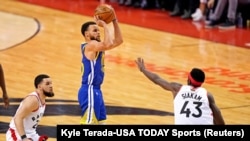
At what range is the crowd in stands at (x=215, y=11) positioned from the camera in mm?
18781

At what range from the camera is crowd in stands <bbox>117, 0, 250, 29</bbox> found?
18.8 metres

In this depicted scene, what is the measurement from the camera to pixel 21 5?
21.8 metres

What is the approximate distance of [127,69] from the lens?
15555mm

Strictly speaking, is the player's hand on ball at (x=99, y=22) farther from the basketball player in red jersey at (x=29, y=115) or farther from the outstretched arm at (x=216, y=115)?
the outstretched arm at (x=216, y=115)

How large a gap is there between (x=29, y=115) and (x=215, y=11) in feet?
33.3

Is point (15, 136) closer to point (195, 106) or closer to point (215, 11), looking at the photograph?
point (195, 106)

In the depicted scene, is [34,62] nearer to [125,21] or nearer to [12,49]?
[12,49]

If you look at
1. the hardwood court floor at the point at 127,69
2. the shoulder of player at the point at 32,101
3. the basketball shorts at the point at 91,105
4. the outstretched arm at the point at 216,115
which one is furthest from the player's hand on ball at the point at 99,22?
the outstretched arm at the point at 216,115

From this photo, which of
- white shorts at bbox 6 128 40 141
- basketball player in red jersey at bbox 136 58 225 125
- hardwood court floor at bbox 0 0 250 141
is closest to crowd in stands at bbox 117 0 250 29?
hardwood court floor at bbox 0 0 250 141

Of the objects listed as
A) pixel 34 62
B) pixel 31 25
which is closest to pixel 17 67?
pixel 34 62

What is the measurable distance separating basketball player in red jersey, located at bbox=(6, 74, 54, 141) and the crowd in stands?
9.64 metres
